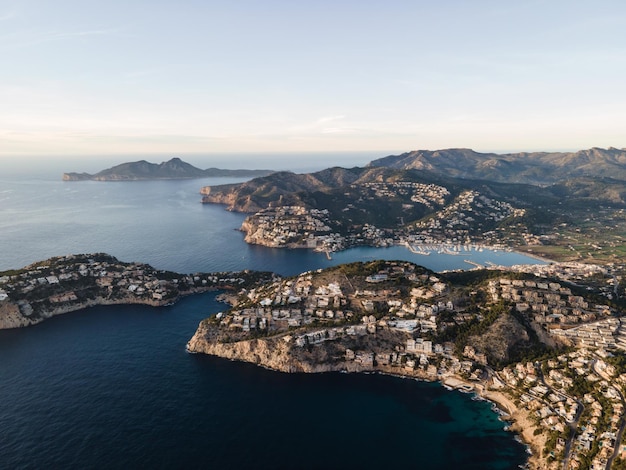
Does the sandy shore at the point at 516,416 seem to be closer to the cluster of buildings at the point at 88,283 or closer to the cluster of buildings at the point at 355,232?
the cluster of buildings at the point at 88,283

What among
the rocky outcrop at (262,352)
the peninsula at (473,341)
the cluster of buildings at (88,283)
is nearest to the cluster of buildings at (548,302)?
the peninsula at (473,341)

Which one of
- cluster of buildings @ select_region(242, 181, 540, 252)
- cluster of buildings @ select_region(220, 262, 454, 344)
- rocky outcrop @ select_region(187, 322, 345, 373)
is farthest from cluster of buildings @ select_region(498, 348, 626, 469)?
cluster of buildings @ select_region(242, 181, 540, 252)

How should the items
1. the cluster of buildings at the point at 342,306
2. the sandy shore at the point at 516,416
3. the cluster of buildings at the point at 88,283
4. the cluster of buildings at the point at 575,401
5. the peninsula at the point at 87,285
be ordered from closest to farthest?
the cluster of buildings at the point at 575,401 → the sandy shore at the point at 516,416 → the cluster of buildings at the point at 342,306 → the peninsula at the point at 87,285 → the cluster of buildings at the point at 88,283

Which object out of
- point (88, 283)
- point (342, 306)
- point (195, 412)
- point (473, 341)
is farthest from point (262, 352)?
point (88, 283)

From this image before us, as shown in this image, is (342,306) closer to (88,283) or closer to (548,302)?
(548,302)

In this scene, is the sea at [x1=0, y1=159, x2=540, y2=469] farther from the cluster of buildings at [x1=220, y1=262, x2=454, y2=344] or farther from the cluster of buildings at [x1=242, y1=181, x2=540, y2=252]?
the cluster of buildings at [x1=242, y1=181, x2=540, y2=252]
